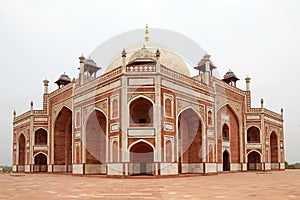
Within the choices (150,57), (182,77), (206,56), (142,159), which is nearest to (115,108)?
(142,159)

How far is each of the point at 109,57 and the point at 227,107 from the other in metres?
10.1

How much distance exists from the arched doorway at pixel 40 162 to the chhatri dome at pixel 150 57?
1001 cm

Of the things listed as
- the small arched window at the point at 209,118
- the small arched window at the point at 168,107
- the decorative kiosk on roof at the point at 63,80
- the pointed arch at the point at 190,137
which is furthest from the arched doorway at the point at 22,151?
the small arched window at the point at 209,118

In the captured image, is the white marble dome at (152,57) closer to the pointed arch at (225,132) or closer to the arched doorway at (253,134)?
the pointed arch at (225,132)

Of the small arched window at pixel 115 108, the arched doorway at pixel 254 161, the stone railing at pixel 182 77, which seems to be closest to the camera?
the small arched window at pixel 115 108

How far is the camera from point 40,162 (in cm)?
2825

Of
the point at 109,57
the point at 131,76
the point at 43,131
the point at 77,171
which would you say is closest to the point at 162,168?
the point at 131,76

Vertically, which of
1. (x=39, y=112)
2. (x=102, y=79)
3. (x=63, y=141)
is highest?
(x=102, y=79)

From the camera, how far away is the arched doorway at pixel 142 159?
17.6 meters

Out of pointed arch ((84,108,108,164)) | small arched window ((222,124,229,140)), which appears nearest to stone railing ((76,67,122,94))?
pointed arch ((84,108,108,164))

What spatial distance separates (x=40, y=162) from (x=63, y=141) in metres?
2.97

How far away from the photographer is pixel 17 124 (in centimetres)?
3091

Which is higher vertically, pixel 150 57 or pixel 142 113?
pixel 150 57

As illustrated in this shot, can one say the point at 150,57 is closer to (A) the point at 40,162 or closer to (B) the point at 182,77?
(B) the point at 182,77
